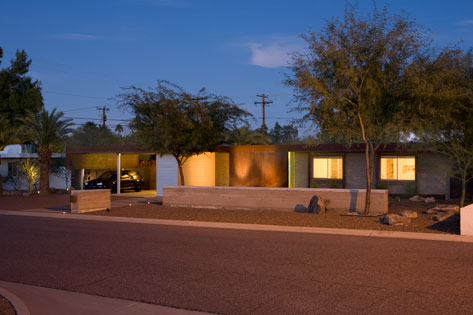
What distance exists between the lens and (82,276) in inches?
362

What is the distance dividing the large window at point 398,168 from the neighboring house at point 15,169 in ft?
67.3

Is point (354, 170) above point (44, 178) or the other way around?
above

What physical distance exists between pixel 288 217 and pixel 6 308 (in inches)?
486

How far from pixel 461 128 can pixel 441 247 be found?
8185 mm

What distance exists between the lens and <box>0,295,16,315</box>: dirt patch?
6906mm

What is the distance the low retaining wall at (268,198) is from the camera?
1909 centimetres

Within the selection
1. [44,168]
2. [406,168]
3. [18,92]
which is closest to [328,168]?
[406,168]

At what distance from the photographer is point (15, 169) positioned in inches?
1437

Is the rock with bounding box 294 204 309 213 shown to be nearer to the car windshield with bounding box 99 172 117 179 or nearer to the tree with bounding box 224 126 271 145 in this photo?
the car windshield with bounding box 99 172 117 179

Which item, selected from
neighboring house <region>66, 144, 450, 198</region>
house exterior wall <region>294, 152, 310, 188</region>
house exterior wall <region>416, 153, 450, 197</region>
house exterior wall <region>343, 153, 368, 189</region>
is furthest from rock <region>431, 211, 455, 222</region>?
house exterior wall <region>294, 152, 310, 188</region>

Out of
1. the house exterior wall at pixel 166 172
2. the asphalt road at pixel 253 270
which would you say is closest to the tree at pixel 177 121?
the house exterior wall at pixel 166 172

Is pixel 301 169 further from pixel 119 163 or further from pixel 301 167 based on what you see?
pixel 119 163

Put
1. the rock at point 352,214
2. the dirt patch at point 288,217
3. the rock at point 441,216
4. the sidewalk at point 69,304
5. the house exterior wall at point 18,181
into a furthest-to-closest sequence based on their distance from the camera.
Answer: the house exterior wall at point 18,181
the rock at point 352,214
the rock at point 441,216
the dirt patch at point 288,217
the sidewalk at point 69,304

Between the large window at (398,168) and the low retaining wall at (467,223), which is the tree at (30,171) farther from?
the low retaining wall at (467,223)
